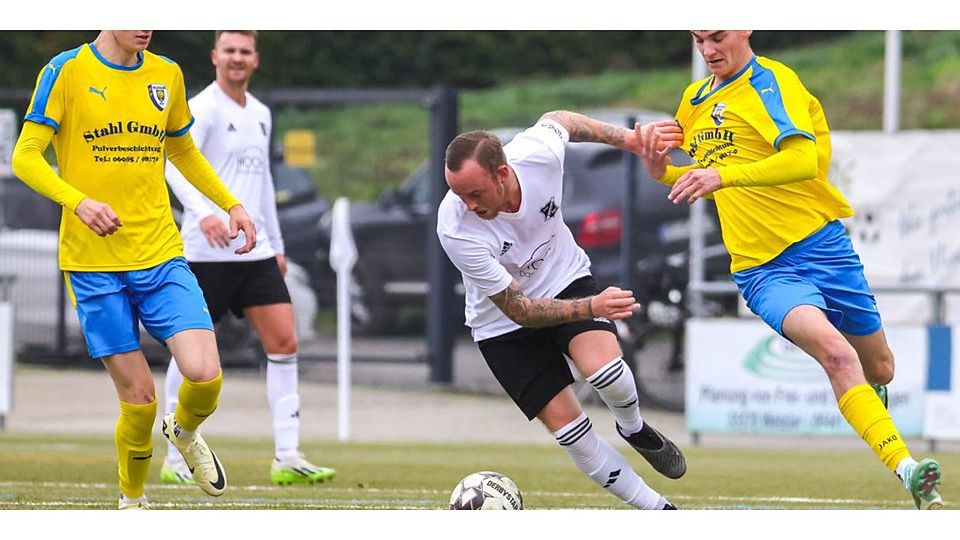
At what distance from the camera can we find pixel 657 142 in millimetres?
7617

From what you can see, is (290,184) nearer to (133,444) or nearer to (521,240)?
(133,444)

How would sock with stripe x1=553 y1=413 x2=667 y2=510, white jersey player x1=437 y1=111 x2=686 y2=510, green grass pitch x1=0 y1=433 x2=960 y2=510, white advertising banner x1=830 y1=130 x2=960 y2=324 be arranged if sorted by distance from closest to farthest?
white jersey player x1=437 y1=111 x2=686 y2=510 → sock with stripe x1=553 y1=413 x2=667 y2=510 → green grass pitch x1=0 y1=433 x2=960 y2=510 → white advertising banner x1=830 y1=130 x2=960 y2=324

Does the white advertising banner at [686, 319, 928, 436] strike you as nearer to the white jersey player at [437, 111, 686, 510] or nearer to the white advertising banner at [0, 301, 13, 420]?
the white jersey player at [437, 111, 686, 510]

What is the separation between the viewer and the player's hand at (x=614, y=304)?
265 inches

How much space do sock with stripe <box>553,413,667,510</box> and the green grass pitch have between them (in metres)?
0.85

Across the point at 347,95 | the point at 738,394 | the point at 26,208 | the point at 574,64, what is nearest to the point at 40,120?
the point at 738,394

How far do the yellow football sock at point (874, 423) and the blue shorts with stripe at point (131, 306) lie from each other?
2.90 m

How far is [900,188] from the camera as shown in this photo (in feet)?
44.9

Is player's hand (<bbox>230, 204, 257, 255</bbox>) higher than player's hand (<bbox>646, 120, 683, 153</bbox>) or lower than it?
lower

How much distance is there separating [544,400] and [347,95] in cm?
909

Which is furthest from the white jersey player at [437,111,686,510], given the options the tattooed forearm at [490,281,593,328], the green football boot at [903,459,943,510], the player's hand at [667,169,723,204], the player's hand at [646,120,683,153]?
the green football boot at [903,459,943,510]

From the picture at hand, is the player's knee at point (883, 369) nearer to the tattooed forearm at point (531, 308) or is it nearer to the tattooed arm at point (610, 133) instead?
the tattooed arm at point (610, 133)

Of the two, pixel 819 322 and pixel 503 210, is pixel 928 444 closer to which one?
pixel 819 322

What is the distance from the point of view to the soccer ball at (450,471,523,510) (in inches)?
273
